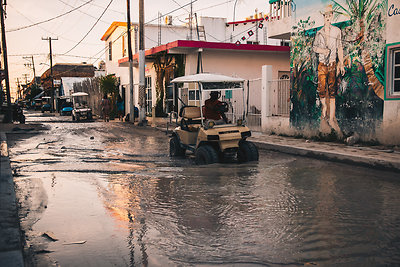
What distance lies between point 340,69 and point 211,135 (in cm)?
579

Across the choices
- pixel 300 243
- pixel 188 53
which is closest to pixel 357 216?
pixel 300 243

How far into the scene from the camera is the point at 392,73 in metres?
11.1

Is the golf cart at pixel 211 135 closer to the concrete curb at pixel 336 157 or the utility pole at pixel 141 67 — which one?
the concrete curb at pixel 336 157

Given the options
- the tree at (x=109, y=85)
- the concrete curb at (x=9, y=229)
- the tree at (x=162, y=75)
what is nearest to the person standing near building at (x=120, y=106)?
the tree at (x=109, y=85)

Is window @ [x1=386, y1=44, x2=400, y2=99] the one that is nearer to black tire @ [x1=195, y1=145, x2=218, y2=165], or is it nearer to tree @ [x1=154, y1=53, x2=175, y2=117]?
black tire @ [x1=195, y1=145, x2=218, y2=165]

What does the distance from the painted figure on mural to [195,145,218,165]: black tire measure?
548cm

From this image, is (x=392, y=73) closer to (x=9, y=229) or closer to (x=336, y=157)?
(x=336, y=157)

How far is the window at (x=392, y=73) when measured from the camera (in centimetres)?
1108

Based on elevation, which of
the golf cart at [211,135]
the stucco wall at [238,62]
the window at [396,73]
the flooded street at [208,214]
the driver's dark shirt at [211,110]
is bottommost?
the flooded street at [208,214]

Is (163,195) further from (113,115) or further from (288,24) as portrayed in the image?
(113,115)

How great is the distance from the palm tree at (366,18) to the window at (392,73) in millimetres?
209

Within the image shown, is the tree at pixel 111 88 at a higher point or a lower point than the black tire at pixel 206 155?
higher

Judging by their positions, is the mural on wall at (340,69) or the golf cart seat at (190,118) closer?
the golf cart seat at (190,118)

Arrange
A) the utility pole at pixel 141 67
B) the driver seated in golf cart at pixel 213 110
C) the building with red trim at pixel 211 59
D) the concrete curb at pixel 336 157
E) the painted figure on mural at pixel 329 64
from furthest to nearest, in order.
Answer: the utility pole at pixel 141 67 < the building with red trim at pixel 211 59 < the painted figure on mural at pixel 329 64 < the driver seated in golf cart at pixel 213 110 < the concrete curb at pixel 336 157
